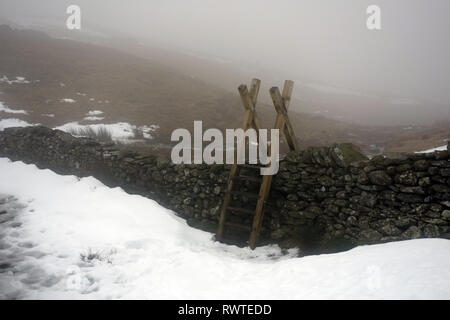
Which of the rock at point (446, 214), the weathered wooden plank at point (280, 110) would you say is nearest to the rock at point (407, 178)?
the rock at point (446, 214)

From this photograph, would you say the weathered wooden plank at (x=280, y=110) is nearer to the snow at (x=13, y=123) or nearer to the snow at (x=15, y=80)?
the snow at (x=13, y=123)

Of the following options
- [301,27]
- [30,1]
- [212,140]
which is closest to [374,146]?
[212,140]

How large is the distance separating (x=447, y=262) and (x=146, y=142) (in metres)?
12.2

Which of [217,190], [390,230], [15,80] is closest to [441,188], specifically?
[390,230]

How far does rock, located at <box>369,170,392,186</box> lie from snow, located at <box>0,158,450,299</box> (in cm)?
120

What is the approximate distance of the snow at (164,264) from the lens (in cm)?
366

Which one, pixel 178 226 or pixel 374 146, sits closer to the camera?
pixel 178 226

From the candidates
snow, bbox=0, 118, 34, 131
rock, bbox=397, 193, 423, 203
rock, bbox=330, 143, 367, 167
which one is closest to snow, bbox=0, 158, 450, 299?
rock, bbox=397, 193, 423, 203

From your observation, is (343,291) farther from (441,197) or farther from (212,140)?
(212,140)

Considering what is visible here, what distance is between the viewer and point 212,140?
589 inches

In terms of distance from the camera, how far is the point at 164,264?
4898mm

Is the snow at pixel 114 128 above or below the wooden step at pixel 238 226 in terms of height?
above

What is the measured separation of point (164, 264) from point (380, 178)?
14.3 ft

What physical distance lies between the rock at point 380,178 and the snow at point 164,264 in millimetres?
1203
